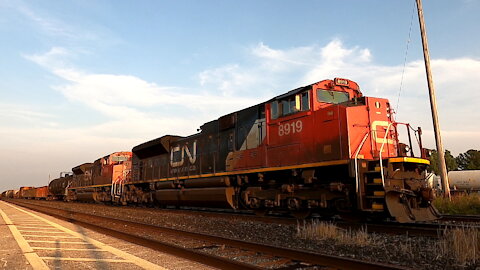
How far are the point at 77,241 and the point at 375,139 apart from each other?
7636 mm

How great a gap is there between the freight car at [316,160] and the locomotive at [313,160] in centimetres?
3

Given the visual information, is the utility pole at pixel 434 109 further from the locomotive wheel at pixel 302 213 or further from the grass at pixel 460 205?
the locomotive wheel at pixel 302 213

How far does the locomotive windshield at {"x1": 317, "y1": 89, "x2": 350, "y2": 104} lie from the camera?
9781 millimetres

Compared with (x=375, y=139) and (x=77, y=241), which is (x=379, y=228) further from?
(x=77, y=241)

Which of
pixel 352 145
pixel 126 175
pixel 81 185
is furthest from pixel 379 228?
pixel 81 185

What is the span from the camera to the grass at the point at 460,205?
11733 millimetres

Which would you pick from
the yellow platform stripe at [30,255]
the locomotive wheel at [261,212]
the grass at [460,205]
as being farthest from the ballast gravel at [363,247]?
the grass at [460,205]

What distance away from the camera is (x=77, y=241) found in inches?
301

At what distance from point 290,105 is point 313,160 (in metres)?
1.89

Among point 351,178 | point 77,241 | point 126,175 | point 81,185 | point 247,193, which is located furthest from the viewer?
point 81,185

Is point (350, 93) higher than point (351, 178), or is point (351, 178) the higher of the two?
point (350, 93)

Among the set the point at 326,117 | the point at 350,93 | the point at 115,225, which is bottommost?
the point at 115,225

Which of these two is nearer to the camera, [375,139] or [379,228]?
[379,228]

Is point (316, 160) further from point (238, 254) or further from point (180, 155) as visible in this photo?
point (180, 155)
